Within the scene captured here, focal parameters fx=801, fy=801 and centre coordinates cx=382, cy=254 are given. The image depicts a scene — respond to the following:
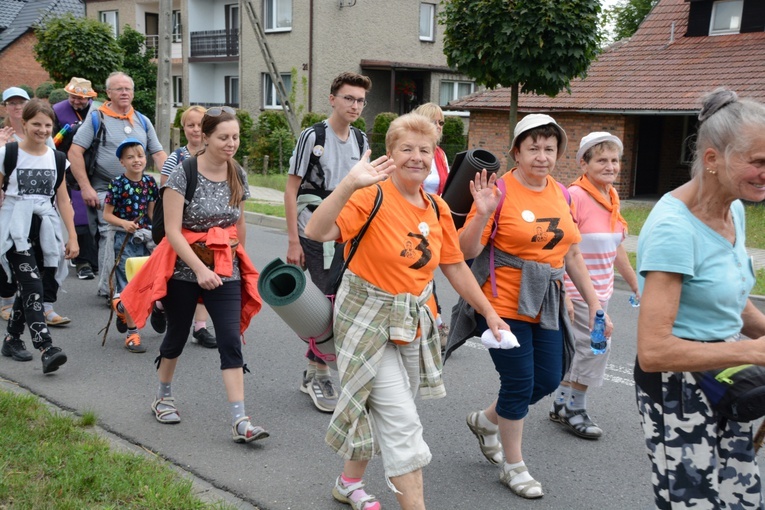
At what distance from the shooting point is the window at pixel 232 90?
35.8 m

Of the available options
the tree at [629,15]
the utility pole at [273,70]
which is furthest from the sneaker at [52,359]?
the tree at [629,15]

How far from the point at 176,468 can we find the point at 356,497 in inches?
42.2

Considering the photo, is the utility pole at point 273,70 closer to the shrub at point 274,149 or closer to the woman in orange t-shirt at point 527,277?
the shrub at point 274,149

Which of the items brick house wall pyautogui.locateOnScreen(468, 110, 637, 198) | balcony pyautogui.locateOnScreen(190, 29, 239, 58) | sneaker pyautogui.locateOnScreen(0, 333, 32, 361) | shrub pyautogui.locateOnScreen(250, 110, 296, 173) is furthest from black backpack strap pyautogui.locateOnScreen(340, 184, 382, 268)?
balcony pyautogui.locateOnScreen(190, 29, 239, 58)

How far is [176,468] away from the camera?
4.24m

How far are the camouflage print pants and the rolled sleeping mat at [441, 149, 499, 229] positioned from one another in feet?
5.74

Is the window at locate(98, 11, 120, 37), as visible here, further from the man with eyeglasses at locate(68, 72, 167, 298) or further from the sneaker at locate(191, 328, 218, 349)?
the sneaker at locate(191, 328, 218, 349)

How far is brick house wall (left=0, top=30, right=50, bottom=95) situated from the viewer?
39562mm

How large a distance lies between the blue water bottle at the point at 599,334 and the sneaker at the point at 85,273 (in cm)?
663

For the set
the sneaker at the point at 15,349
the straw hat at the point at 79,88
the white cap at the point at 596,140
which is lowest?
the sneaker at the point at 15,349

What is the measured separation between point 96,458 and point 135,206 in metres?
3.45

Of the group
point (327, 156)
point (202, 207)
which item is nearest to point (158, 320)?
point (202, 207)

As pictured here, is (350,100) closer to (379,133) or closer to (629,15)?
(379,133)

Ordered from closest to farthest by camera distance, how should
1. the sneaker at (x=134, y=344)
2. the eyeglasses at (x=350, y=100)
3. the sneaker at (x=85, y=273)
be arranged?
the eyeglasses at (x=350, y=100) < the sneaker at (x=134, y=344) < the sneaker at (x=85, y=273)
